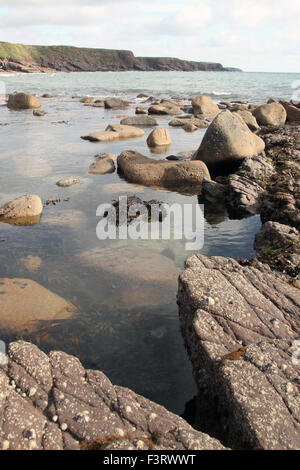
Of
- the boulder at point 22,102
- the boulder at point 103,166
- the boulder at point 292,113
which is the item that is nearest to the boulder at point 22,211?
the boulder at point 103,166

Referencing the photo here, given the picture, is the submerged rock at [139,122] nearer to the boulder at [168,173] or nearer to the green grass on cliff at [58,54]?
the boulder at [168,173]

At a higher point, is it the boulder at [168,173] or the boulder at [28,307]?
the boulder at [168,173]

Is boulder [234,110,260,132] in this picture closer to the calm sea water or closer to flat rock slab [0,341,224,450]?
the calm sea water

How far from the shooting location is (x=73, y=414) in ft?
10.1

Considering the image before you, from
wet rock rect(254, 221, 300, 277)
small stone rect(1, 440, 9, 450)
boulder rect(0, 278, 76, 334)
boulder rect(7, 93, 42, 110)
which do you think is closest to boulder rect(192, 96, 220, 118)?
boulder rect(7, 93, 42, 110)

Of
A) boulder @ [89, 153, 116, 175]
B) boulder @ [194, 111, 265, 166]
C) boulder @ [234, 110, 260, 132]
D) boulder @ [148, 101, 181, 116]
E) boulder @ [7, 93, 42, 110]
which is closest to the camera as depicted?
Result: boulder @ [194, 111, 265, 166]

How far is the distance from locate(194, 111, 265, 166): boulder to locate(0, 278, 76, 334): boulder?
27.0 feet

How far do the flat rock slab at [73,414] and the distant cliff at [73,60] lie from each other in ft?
418

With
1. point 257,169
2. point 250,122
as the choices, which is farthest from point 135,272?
point 250,122

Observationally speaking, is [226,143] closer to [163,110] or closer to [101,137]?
[101,137]

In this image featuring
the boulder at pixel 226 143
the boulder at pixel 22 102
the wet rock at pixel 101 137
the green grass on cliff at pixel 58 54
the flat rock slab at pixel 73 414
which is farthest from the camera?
the green grass on cliff at pixel 58 54

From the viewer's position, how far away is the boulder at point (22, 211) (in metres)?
8.23

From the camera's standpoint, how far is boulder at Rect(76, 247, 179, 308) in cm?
562

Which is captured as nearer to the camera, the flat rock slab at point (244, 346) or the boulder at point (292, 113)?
the flat rock slab at point (244, 346)
